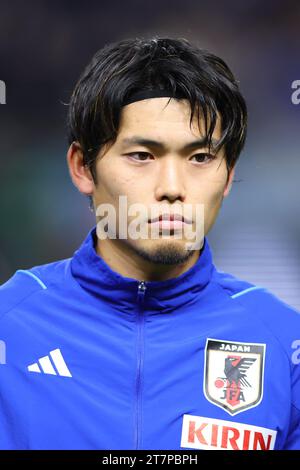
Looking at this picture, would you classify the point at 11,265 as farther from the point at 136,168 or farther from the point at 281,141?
the point at 136,168

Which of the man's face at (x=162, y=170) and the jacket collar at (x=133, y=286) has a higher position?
the man's face at (x=162, y=170)

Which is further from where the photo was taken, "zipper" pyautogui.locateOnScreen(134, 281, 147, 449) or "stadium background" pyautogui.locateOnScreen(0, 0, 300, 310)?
"stadium background" pyautogui.locateOnScreen(0, 0, 300, 310)

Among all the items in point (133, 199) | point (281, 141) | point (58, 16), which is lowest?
point (133, 199)

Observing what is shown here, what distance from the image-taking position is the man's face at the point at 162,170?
180 centimetres

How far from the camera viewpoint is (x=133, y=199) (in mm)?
1825

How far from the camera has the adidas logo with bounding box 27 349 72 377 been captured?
1.83 metres

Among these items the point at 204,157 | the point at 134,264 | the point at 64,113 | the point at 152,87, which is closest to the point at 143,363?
the point at 134,264

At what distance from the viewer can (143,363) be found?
1831mm

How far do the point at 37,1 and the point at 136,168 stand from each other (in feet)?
8.77

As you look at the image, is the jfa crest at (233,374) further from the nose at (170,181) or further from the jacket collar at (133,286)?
the nose at (170,181)

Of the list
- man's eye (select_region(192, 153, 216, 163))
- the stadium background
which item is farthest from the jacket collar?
the stadium background

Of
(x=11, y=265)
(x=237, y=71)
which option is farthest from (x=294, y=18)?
(x=11, y=265)

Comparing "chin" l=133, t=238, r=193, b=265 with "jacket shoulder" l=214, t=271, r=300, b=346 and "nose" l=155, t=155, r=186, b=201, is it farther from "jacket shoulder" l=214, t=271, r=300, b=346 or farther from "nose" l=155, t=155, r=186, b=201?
"jacket shoulder" l=214, t=271, r=300, b=346

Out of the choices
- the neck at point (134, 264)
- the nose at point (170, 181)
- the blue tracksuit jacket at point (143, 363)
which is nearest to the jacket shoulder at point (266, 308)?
the blue tracksuit jacket at point (143, 363)
